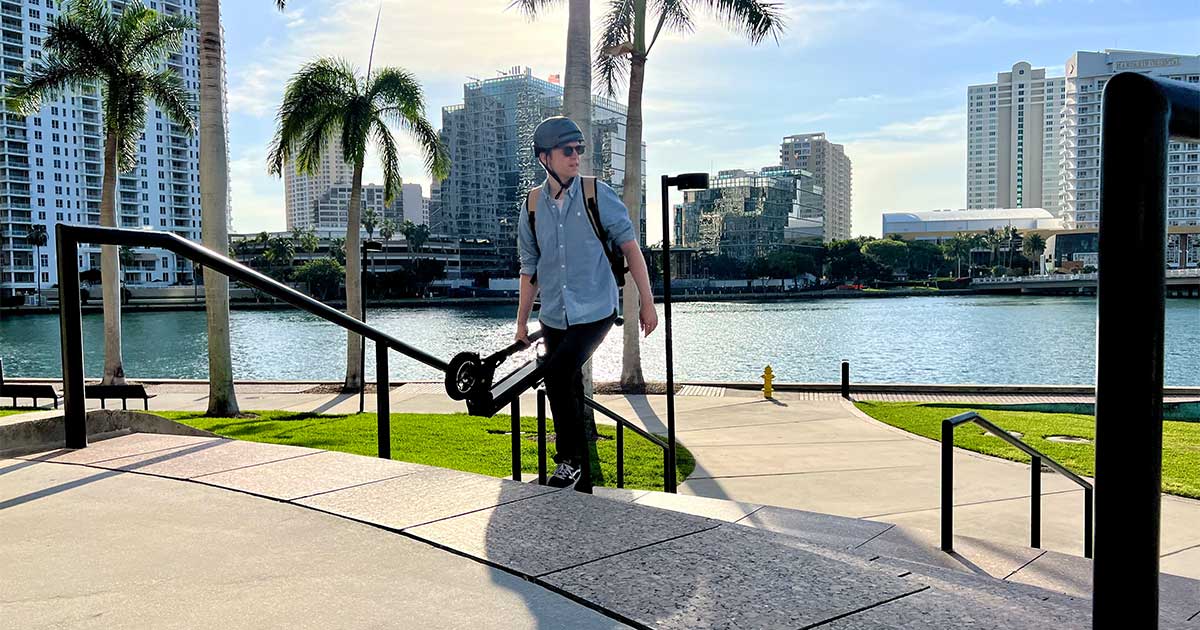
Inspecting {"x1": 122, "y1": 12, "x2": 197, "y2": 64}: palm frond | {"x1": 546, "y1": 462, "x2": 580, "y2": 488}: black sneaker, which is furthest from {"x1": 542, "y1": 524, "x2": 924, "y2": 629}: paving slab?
{"x1": 122, "y1": 12, "x2": 197, "y2": 64}: palm frond

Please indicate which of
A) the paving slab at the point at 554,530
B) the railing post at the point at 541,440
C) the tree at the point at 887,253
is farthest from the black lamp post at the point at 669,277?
the tree at the point at 887,253

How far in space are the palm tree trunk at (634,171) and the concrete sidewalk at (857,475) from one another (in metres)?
3.45

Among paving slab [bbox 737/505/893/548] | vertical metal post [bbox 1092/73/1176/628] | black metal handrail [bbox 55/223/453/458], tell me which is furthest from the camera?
paving slab [bbox 737/505/893/548]

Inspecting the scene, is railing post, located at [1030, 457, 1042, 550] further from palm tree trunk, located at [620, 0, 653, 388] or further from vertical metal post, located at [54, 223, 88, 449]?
palm tree trunk, located at [620, 0, 653, 388]

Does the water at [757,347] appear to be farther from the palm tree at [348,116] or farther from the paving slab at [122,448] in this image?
the paving slab at [122,448]

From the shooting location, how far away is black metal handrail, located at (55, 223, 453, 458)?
4.80m

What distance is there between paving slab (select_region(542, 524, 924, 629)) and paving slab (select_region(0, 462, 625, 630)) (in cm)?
14

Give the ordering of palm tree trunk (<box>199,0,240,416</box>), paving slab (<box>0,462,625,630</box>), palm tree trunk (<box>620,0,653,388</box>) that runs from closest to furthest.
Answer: paving slab (<box>0,462,625,630</box>), palm tree trunk (<box>199,0,240,416</box>), palm tree trunk (<box>620,0,653,388</box>)

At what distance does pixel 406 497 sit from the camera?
13.2 ft

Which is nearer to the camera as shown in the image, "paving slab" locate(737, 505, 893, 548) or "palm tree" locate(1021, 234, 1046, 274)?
"paving slab" locate(737, 505, 893, 548)

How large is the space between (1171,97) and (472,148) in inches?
6309

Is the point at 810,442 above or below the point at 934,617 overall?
below

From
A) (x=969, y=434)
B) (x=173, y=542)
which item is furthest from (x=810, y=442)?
(x=173, y=542)

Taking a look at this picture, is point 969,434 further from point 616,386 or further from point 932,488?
point 616,386
